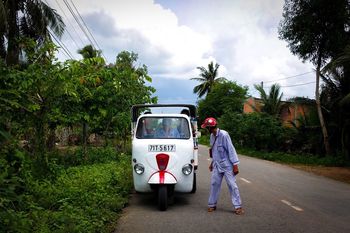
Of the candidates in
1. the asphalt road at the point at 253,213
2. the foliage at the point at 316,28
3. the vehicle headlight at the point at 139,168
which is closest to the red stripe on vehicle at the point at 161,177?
the vehicle headlight at the point at 139,168

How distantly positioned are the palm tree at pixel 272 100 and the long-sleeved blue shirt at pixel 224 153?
3196cm

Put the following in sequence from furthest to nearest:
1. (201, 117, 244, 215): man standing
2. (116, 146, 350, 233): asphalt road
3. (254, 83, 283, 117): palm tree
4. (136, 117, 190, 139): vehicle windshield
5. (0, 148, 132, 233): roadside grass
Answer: (254, 83, 283, 117): palm tree < (136, 117, 190, 139): vehicle windshield < (201, 117, 244, 215): man standing < (116, 146, 350, 233): asphalt road < (0, 148, 132, 233): roadside grass

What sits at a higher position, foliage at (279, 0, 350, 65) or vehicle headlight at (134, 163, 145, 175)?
foliage at (279, 0, 350, 65)

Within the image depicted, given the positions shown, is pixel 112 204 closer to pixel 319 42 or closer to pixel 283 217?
pixel 283 217

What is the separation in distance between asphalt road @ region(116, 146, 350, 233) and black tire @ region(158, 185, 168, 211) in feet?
0.45

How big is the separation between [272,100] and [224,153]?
3216 centimetres

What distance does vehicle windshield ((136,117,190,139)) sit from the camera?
36.2 ft

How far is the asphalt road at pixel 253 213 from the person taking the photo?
8.16 meters

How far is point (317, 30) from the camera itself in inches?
1059

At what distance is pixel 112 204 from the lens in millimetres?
9461

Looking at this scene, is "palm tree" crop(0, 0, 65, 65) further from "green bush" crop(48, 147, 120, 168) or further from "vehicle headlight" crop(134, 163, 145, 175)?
"vehicle headlight" crop(134, 163, 145, 175)

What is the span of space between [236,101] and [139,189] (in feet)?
180

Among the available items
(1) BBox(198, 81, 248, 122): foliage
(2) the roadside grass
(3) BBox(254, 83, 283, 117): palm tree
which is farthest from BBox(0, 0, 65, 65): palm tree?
(1) BBox(198, 81, 248, 122): foliage

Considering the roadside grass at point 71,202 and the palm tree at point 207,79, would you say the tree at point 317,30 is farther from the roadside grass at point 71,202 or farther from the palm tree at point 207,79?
the palm tree at point 207,79
